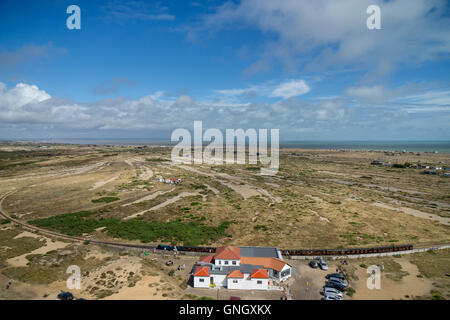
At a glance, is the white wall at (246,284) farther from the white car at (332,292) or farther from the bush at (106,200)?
the bush at (106,200)

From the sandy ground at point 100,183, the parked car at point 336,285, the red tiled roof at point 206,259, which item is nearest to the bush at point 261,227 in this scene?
the red tiled roof at point 206,259

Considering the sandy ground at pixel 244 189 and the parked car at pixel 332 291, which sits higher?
the sandy ground at pixel 244 189

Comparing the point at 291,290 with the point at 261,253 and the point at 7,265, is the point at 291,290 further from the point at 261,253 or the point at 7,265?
the point at 7,265

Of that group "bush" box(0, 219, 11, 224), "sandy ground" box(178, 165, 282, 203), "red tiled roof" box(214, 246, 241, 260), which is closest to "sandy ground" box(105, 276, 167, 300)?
"red tiled roof" box(214, 246, 241, 260)

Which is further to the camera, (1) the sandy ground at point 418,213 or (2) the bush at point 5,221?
(1) the sandy ground at point 418,213

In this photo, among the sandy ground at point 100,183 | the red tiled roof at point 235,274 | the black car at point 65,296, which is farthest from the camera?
the sandy ground at point 100,183

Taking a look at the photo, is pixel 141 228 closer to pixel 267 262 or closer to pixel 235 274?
pixel 235 274

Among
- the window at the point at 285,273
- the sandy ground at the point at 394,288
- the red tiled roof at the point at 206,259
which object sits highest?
the red tiled roof at the point at 206,259

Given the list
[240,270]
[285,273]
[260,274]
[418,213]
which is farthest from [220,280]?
[418,213]

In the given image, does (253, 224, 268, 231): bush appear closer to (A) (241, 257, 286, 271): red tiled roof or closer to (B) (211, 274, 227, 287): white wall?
(A) (241, 257, 286, 271): red tiled roof
